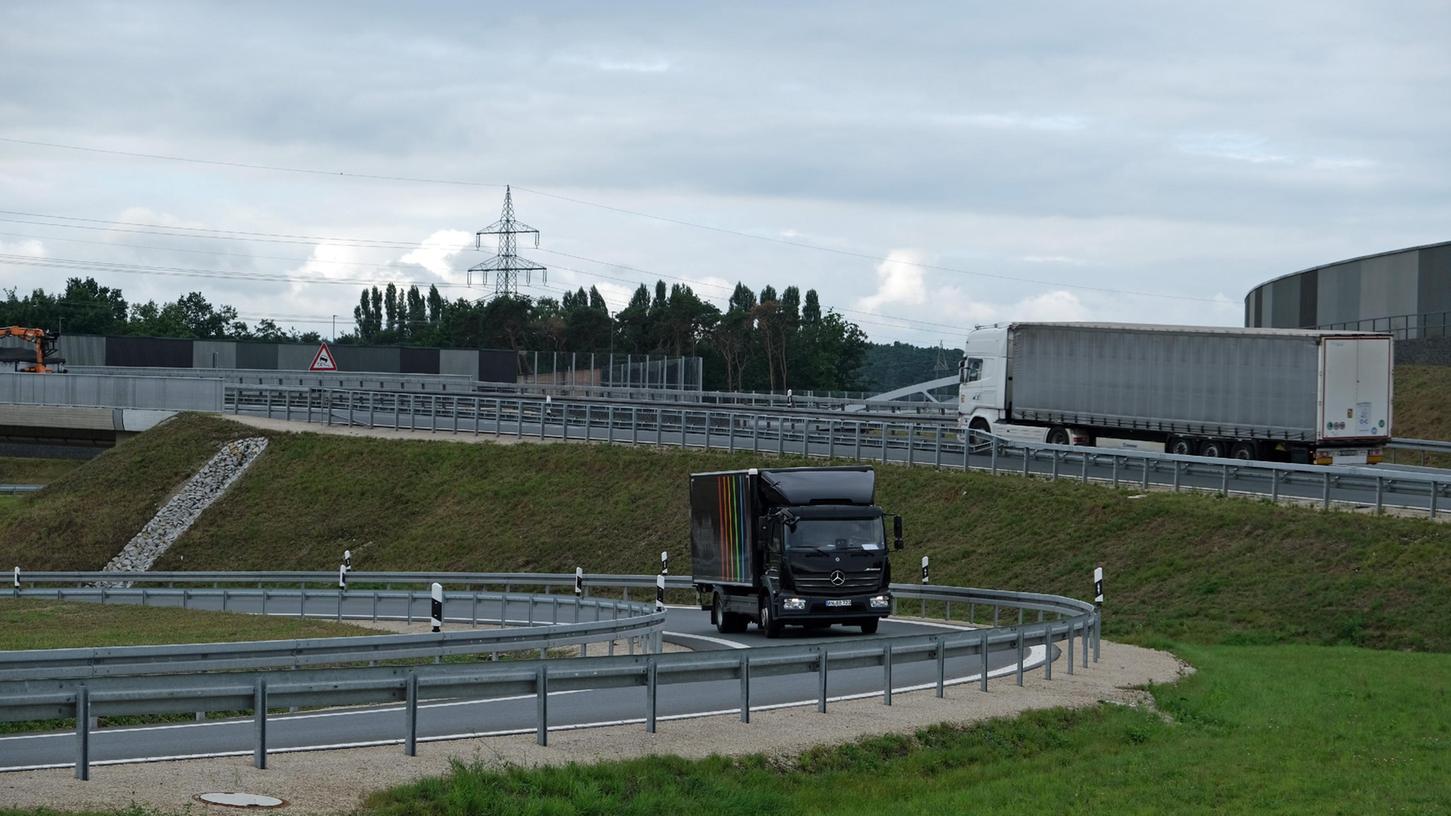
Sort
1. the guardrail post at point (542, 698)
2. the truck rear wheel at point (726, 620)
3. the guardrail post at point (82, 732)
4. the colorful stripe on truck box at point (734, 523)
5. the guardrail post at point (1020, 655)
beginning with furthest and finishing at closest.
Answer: the truck rear wheel at point (726, 620), the colorful stripe on truck box at point (734, 523), the guardrail post at point (1020, 655), the guardrail post at point (542, 698), the guardrail post at point (82, 732)

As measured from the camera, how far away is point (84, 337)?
9488cm

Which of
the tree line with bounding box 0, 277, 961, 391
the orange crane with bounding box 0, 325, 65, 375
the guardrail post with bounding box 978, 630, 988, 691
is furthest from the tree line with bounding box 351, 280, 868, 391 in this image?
the guardrail post with bounding box 978, 630, 988, 691

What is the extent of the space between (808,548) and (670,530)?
17.0 metres

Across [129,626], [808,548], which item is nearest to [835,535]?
[808,548]

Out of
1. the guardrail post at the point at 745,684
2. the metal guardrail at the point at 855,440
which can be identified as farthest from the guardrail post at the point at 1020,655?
the metal guardrail at the point at 855,440

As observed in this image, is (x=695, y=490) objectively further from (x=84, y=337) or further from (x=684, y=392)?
(x=84, y=337)

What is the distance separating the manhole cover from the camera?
35.6 ft

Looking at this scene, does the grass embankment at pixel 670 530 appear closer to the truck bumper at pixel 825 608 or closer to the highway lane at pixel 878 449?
the highway lane at pixel 878 449

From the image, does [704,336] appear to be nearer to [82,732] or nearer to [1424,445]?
[1424,445]

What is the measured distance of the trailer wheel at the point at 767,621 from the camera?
26.7 meters

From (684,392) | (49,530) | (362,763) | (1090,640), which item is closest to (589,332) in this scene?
(684,392)

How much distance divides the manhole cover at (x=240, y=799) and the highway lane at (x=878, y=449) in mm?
25062

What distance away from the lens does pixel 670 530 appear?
43.1 metres

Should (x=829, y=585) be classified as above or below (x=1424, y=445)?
below
